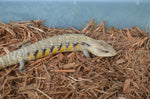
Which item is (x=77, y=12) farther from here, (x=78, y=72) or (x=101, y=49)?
(x=78, y=72)

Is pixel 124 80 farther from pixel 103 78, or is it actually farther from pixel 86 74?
pixel 86 74

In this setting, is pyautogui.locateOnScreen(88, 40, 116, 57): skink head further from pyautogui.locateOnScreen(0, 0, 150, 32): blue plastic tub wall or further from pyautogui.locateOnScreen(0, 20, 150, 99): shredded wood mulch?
pyautogui.locateOnScreen(0, 0, 150, 32): blue plastic tub wall

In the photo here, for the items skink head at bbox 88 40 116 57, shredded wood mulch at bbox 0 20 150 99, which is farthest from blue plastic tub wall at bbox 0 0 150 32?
skink head at bbox 88 40 116 57

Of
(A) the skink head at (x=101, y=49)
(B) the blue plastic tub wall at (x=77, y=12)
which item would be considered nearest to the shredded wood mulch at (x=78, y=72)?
(A) the skink head at (x=101, y=49)

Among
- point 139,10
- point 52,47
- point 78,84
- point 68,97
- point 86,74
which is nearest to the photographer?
point 68,97

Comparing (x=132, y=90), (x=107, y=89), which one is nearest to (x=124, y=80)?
(x=132, y=90)

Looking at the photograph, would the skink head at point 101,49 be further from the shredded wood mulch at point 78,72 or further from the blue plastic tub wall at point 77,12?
the blue plastic tub wall at point 77,12
